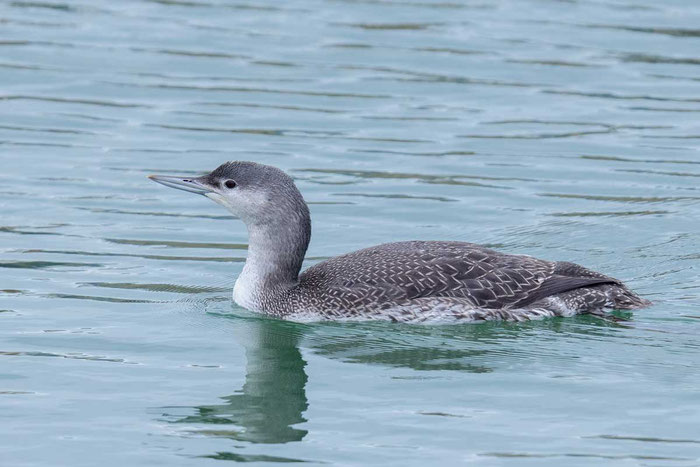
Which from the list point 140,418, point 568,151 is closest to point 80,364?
point 140,418

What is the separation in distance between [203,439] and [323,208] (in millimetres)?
5530

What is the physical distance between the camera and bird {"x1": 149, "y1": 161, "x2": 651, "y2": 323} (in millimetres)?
11039

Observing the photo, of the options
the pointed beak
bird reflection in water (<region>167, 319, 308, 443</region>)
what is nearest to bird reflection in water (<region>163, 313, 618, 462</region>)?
bird reflection in water (<region>167, 319, 308, 443</region>)

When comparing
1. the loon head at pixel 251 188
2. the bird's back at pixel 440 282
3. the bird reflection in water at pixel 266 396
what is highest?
the loon head at pixel 251 188

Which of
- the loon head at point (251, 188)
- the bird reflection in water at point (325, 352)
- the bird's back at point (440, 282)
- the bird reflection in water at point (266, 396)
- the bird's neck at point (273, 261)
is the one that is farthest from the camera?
the bird's neck at point (273, 261)

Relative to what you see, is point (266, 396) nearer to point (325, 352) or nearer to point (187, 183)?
point (325, 352)

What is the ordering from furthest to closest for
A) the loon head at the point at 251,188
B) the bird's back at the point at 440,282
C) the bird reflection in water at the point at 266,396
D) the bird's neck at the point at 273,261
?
the bird's neck at the point at 273,261, the loon head at the point at 251,188, the bird's back at the point at 440,282, the bird reflection in water at the point at 266,396

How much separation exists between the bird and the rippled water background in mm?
135

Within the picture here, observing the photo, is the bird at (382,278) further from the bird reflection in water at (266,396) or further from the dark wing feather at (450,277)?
the bird reflection in water at (266,396)

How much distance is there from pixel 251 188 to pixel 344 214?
2.81m

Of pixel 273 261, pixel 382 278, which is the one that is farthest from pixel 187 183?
pixel 382 278

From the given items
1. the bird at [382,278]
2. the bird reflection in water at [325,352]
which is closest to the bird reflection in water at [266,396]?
the bird reflection in water at [325,352]

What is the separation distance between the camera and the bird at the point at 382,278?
36.2 ft

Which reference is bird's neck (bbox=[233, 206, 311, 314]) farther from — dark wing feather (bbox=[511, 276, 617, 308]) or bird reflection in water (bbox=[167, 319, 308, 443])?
dark wing feather (bbox=[511, 276, 617, 308])
